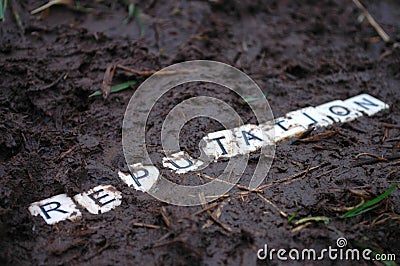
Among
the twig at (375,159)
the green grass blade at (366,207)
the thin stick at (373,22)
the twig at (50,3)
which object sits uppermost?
the twig at (50,3)

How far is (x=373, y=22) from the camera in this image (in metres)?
3.21

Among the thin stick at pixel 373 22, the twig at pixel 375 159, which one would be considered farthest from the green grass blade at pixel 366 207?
the thin stick at pixel 373 22

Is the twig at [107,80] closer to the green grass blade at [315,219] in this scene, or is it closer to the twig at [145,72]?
the twig at [145,72]

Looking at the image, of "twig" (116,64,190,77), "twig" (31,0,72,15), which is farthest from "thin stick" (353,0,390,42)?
"twig" (31,0,72,15)

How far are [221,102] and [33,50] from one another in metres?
0.96

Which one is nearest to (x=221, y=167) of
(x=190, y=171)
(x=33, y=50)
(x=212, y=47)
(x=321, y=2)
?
(x=190, y=171)

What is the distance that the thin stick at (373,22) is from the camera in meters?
3.09

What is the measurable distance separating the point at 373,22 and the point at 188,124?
1666mm

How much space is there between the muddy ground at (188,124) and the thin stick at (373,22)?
0.05m

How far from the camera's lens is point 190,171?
196 centimetres

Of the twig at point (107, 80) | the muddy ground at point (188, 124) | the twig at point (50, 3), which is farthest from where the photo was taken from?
the twig at point (50, 3)

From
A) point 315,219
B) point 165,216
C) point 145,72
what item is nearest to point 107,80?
point 145,72

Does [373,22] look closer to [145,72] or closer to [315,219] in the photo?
[145,72]

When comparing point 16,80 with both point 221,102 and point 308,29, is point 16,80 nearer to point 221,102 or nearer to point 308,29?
point 221,102
